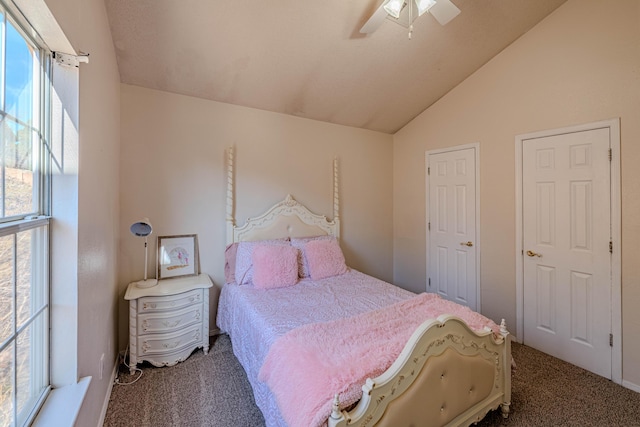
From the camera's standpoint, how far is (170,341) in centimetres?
224

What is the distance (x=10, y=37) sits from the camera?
966 millimetres

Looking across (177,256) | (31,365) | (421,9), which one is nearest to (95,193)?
(31,365)

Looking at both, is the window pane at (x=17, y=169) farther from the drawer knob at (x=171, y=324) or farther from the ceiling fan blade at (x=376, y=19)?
the ceiling fan blade at (x=376, y=19)

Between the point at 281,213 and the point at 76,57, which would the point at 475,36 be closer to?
the point at 281,213

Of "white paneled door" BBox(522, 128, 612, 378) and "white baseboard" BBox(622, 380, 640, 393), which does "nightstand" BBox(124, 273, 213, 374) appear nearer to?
"white paneled door" BBox(522, 128, 612, 378)

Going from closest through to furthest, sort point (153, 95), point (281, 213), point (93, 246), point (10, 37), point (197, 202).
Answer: point (10, 37), point (93, 246), point (153, 95), point (197, 202), point (281, 213)

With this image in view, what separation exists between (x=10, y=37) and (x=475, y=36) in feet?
10.5

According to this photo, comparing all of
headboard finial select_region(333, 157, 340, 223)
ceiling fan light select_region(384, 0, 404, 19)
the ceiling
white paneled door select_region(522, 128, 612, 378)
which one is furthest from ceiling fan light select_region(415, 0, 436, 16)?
headboard finial select_region(333, 157, 340, 223)

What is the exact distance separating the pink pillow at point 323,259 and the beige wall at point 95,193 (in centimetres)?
164

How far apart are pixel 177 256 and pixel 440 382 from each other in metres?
2.36

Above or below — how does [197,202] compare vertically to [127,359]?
above

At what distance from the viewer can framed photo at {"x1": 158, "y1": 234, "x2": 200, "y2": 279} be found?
99.8 inches

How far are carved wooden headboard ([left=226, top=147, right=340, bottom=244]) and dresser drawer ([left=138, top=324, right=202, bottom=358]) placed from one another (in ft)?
2.89

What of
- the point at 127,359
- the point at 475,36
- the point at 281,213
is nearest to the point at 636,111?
the point at 475,36
